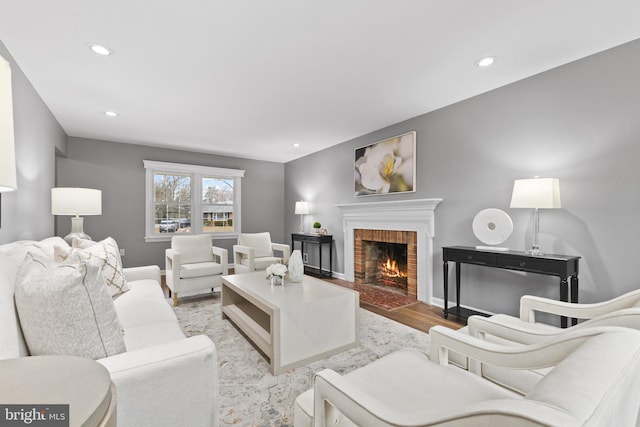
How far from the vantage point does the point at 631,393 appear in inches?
23.7

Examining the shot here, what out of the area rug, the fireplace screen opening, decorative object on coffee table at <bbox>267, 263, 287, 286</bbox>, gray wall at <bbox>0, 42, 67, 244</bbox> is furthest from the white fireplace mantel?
gray wall at <bbox>0, 42, 67, 244</bbox>

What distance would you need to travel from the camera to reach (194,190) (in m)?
5.51

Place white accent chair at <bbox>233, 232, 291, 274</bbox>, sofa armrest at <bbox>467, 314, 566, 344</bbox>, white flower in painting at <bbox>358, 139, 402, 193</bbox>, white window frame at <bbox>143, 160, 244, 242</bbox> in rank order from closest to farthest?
sofa armrest at <bbox>467, 314, 566, 344</bbox> < white flower in painting at <bbox>358, 139, 402, 193</bbox> < white accent chair at <bbox>233, 232, 291, 274</bbox> < white window frame at <bbox>143, 160, 244, 242</bbox>

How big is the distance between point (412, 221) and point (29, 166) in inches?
163

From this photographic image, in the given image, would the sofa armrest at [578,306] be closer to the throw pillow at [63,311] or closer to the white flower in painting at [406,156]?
the white flower in painting at [406,156]

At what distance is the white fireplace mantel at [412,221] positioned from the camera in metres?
3.48

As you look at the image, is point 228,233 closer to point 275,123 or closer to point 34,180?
point 275,123

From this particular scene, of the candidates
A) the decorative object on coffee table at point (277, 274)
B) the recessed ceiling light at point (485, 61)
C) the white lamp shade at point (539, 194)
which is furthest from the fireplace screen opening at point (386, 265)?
the recessed ceiling light at point (485, 61)

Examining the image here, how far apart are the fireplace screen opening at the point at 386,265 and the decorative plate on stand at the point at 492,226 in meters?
1.38

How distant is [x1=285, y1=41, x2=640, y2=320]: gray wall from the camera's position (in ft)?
7.13

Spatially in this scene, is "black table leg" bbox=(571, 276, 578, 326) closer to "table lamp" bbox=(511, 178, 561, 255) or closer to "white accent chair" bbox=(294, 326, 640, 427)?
"table lamp" bbox=(511, 178, 561, 255)

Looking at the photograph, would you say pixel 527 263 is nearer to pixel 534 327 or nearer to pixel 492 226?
pixel 492 226

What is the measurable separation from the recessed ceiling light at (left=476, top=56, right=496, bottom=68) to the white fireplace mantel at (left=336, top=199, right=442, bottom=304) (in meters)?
1.45

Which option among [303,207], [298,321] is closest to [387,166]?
[303,207]
